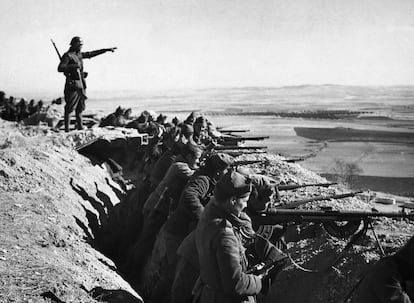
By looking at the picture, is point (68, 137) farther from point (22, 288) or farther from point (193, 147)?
point (22, 288)

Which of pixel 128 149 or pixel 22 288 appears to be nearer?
pixel 22 288

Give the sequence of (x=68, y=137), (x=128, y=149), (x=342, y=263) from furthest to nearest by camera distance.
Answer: (x=128, y=149) < (x=68, y=137) < (x=342, y=263)

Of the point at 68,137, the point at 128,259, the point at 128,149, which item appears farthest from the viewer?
the point at 128,149

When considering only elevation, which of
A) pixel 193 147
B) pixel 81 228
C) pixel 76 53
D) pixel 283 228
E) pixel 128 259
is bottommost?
pixel 128 259

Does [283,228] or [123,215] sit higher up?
[283,228]

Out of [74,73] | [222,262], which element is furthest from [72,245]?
[74,73]

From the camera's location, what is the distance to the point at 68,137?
11.8m

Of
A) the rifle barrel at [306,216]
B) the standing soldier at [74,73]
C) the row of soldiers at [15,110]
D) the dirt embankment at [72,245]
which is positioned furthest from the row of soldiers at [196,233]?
the row of soldiers at [15,110]

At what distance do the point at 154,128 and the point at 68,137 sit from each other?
286cm

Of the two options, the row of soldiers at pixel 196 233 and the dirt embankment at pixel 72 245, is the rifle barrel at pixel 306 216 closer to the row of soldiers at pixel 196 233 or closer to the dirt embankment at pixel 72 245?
the row of soldiers at pixel 196 233

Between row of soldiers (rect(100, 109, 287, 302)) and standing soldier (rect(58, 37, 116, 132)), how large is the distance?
8.26ft

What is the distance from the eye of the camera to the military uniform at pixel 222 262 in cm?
323

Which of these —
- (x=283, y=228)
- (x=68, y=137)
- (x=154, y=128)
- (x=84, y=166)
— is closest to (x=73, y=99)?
(x=68, y=137)

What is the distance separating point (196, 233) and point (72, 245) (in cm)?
293
